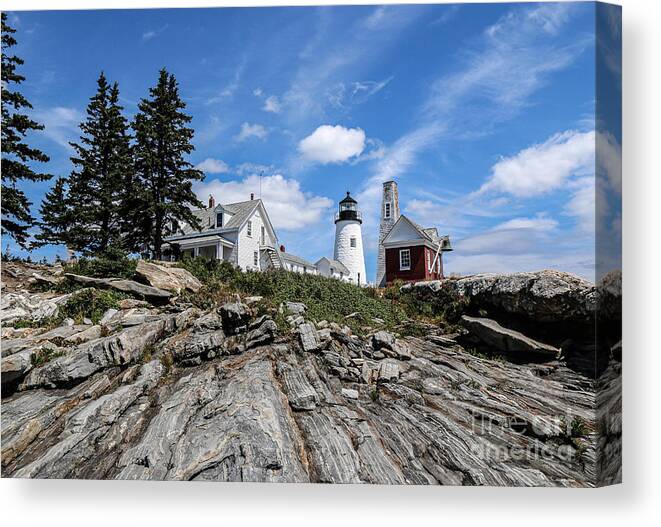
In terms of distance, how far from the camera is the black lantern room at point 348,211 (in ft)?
21.1

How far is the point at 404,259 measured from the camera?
9.85 m

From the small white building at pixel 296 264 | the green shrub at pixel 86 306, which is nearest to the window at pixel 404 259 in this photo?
the small white building at pixel 296 264

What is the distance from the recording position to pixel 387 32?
5.66m

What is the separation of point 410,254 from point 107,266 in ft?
21.2

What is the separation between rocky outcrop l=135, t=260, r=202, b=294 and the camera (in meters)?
7.55

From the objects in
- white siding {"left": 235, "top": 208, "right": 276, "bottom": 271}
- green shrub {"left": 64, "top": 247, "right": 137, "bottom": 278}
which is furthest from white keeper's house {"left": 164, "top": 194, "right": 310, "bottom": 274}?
green shrub {"left": 64, "top": 247, "right": 137, "bottom": 278}

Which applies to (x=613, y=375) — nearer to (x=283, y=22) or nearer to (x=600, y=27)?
(x=600, y=27)

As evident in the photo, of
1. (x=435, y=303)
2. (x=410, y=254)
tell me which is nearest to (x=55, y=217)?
(x=435, y=303)

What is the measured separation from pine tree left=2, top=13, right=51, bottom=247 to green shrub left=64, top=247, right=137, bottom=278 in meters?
1.14

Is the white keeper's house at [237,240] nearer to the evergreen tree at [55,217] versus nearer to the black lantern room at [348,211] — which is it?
the black lantern room at [348,211]

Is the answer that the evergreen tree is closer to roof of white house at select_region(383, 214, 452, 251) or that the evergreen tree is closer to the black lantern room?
the black lantern room

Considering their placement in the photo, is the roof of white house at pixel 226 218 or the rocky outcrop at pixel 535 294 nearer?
the rocky outcrop at pixel 535 294

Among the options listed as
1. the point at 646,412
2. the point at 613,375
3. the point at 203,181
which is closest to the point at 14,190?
the point at 203,181

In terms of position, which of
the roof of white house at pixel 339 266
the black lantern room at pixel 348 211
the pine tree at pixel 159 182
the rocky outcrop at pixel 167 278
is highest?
the pine tree at pixel 159 182
